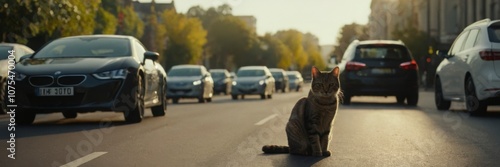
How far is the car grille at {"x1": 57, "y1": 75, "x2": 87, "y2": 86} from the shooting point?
12352mm

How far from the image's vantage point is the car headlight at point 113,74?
1251cm

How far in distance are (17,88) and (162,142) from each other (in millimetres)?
3494

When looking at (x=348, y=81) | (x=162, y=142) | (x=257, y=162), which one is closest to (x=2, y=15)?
(x=348, y=81)

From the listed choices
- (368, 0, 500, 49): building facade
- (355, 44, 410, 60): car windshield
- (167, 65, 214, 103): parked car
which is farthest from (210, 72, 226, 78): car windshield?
(355, 44, 410, 60): car windshield

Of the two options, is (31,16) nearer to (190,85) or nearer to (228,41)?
(190,85)

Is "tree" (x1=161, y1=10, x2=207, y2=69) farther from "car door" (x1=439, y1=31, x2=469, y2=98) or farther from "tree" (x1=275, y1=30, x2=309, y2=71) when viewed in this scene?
"car door" (x1=439, y1=31, x2=469, y2=98)

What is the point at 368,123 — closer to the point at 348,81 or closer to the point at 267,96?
the point at 348,81

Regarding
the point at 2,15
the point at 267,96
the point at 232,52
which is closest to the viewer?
the point at 2,15

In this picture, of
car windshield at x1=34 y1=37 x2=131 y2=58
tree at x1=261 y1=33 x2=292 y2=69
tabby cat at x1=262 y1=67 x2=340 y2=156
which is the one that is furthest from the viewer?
tree at x1=261 y1=33 x2=292 y2=69

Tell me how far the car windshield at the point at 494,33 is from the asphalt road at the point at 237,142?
1.37 m

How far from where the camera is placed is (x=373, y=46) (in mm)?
20609

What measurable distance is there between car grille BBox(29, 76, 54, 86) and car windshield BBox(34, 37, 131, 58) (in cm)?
116

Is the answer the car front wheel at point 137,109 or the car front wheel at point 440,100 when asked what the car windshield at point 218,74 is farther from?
the car front wheel at point 137,109

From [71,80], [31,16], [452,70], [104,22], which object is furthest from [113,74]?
[104,22]
